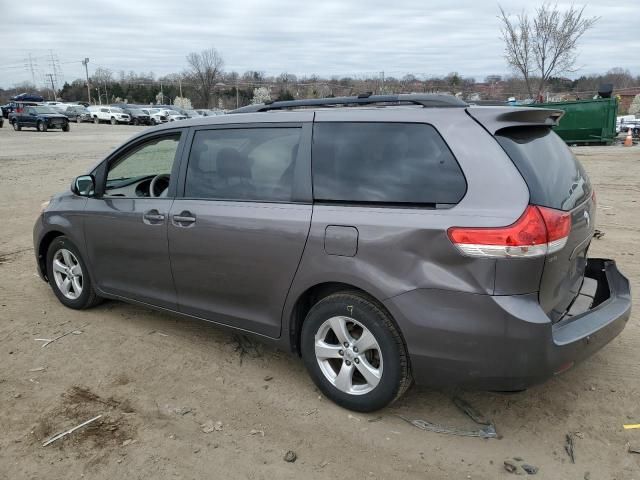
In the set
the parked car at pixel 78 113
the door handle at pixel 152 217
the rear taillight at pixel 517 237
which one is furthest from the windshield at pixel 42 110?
the rear taillight at pixel 517 237

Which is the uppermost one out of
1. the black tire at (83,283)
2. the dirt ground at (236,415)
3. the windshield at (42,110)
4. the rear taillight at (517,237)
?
the windshield at (42,110)

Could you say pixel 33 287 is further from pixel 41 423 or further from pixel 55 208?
pixel 41 423

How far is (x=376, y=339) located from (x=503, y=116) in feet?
4.50

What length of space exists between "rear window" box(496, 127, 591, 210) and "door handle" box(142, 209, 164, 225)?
7.81 feet

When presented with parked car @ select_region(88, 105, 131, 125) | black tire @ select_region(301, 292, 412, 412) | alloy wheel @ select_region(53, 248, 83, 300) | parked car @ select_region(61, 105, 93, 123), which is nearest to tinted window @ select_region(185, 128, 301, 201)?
black tire @ select_region(301, 292, 412, 412)

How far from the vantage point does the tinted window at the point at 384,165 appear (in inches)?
114

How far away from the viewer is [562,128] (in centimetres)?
2284

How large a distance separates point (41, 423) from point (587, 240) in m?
3.39

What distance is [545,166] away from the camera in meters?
2.99

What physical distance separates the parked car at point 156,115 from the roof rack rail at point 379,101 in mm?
44334

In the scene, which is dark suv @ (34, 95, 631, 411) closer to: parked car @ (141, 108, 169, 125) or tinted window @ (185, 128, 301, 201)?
tinted window @ (185, 128, 301, 201)

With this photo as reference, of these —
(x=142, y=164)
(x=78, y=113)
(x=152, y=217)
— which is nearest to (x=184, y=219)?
(x=152, y=217)

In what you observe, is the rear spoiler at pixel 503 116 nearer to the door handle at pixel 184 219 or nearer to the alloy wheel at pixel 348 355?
the alloy wheel at pixel 348 355

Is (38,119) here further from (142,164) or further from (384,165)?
(384,165)
